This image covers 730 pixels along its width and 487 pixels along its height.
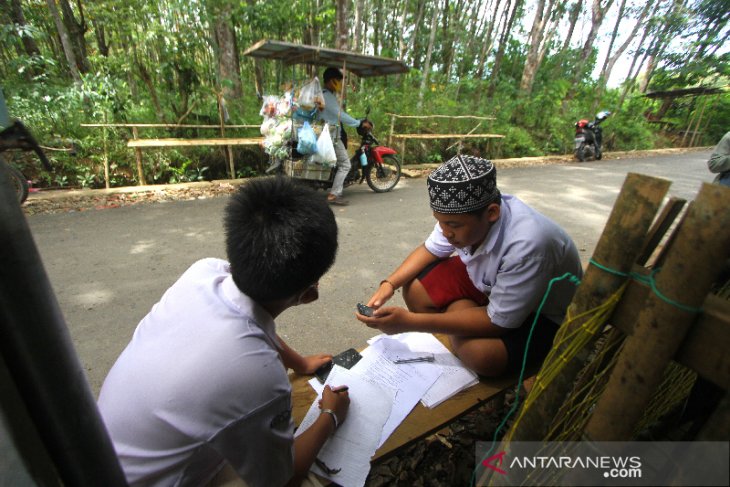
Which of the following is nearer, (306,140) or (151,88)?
(306,140)

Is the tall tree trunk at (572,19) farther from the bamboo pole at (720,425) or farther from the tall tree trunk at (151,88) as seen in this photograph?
the bamboo pole at (720,425)

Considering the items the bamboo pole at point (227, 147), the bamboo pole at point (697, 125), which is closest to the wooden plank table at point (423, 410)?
the bamboo pole at point (227, 147)

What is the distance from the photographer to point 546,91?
503 inches

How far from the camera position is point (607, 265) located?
87cm

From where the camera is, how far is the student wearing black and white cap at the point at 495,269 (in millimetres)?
1625

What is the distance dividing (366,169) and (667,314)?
588cm

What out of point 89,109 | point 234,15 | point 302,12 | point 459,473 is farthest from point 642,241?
point 302,12

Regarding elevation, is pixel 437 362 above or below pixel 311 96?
below

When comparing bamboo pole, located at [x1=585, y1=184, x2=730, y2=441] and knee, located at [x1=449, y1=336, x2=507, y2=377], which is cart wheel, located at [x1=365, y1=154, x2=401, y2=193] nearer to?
knee, located at [x1=449, y1=336, x2=507, y2=377]

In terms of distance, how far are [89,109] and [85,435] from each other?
25.8 feet

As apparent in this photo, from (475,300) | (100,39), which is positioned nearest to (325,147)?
(475,300)

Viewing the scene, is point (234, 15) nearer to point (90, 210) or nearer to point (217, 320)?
point (90, 210)

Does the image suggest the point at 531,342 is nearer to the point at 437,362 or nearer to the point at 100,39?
the point at 437,362

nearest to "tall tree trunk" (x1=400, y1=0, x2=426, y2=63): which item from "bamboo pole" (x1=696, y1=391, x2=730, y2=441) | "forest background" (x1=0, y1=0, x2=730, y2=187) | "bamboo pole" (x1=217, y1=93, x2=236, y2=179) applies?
"forest background" (x1=0, y1=0, x2=730, y2=187)
